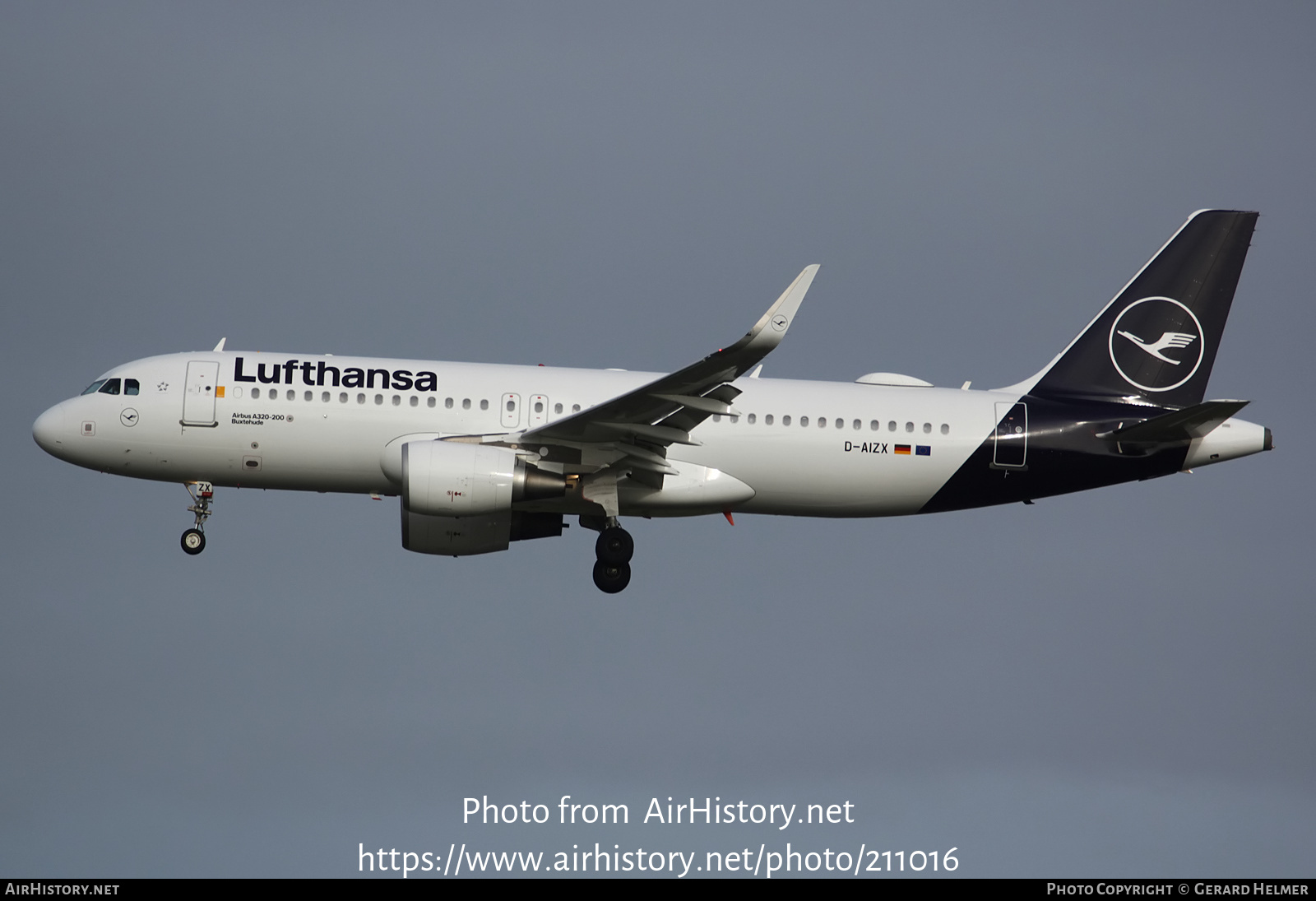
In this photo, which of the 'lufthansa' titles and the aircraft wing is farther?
the 'lufthansa' titles

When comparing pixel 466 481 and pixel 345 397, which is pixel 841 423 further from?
pixel 345 397

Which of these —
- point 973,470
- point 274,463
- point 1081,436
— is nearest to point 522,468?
point 274,463

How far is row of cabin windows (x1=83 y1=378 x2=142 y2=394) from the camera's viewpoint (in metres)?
34.3

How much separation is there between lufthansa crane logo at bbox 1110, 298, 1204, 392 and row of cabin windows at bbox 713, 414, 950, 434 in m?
5.27

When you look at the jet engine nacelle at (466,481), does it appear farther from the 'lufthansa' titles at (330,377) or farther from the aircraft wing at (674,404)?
the 'lufthansa' titles at (330,377)

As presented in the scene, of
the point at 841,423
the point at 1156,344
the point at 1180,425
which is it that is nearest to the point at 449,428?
the point at 841,423

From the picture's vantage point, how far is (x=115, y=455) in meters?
34.2

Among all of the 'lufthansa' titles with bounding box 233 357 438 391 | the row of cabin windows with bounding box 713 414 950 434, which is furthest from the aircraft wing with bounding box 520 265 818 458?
the 'lufthansa' titles with bounding box 233 357 438 391

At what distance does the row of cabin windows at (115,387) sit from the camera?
1351 inches

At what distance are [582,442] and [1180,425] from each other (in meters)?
13.0

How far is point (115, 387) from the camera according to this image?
113 ft

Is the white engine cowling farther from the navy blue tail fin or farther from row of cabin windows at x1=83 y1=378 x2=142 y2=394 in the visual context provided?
the navy blue tail fin

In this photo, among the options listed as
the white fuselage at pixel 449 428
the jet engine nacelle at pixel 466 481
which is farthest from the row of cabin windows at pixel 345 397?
the jet engine nacelle at pixel 466 481

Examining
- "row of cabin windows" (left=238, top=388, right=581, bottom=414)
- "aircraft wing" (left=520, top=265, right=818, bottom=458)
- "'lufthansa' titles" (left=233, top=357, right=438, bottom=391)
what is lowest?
"aircraft wing" (left=520, top=265, right=818, bottom=458)
